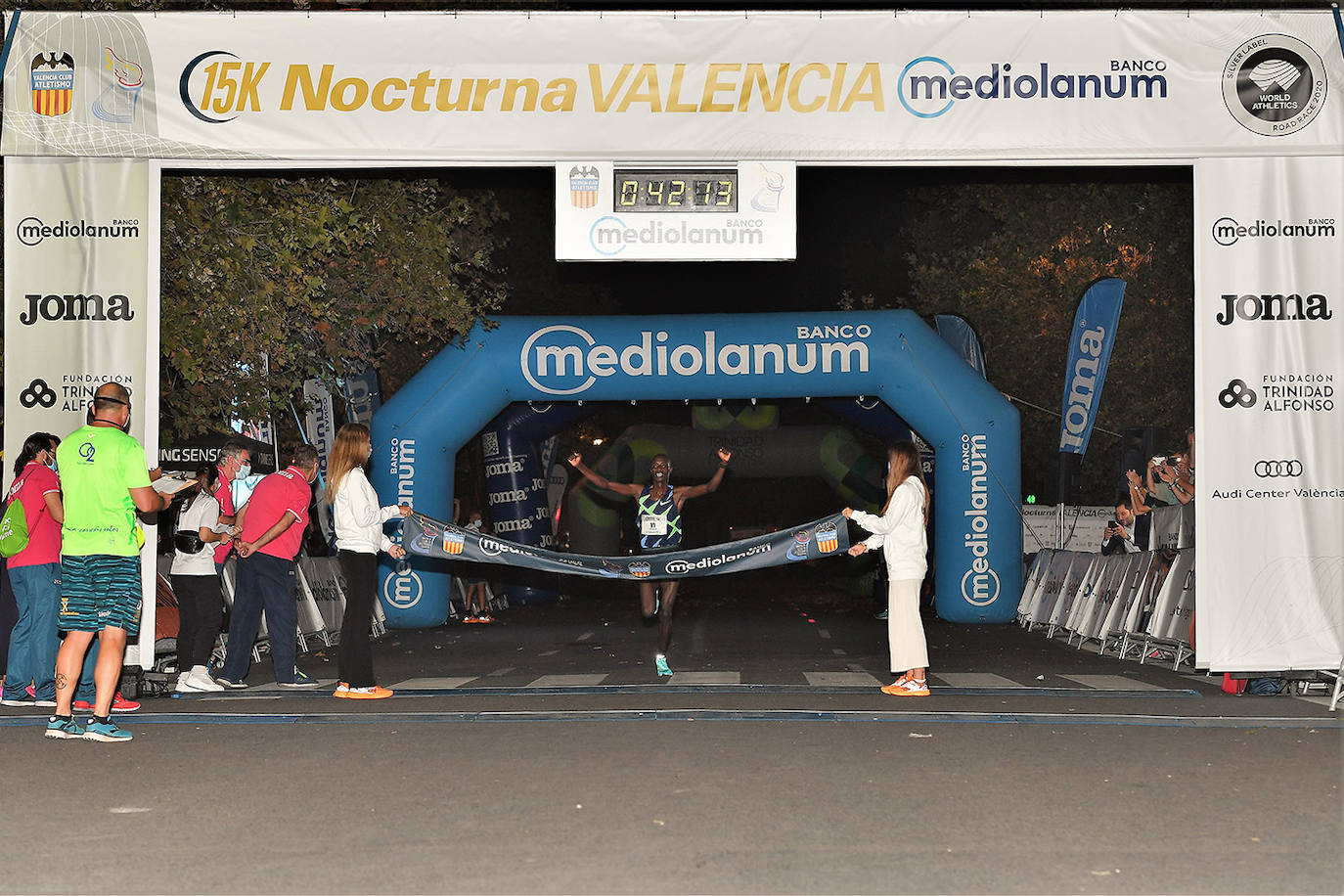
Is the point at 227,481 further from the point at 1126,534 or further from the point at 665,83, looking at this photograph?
the point at 1126,534

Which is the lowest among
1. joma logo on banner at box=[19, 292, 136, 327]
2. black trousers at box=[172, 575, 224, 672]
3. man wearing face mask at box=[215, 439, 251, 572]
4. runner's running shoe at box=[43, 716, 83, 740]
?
runner's running shoe at box=[43, 716, 83, 740]

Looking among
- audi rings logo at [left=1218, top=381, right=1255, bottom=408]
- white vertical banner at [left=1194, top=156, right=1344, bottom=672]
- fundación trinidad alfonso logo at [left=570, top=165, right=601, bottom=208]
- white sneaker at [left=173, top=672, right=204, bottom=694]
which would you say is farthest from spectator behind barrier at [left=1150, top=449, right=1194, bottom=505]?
white sneaker at [left=173, top=672, right=204, bottom=694]

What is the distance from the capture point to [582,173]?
37.2ft

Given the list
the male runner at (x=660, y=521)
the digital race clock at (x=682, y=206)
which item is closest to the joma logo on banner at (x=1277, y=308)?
the digital race clock at (x=682, y=206)

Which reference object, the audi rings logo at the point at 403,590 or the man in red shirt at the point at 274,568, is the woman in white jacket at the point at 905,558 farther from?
the audi rings logo at the point at 403,590

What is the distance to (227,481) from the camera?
12.4 m

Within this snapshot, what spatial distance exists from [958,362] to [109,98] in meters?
12.9

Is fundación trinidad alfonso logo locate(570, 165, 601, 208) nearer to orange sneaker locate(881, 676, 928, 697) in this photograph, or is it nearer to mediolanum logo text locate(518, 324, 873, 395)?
orange sneaker locate(881, 676, 928, 697)

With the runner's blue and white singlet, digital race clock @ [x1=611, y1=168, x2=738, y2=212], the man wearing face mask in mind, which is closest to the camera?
digital race clock @ [x1=611, y1=168, x2=738, y2=212]

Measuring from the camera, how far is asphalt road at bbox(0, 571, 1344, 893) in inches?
208

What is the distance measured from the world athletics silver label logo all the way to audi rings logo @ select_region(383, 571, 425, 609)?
12.7 m

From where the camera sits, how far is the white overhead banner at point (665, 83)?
1116 centimetres

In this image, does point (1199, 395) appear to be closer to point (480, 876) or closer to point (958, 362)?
point (480, 876)

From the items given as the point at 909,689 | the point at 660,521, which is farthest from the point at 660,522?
the point at 909,689
